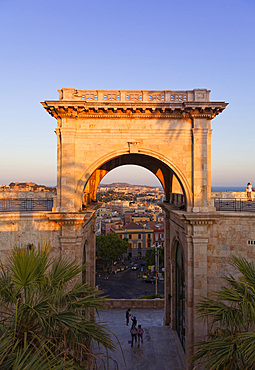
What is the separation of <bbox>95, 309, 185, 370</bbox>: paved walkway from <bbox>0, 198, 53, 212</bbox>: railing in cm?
723

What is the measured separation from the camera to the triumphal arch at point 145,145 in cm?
1380

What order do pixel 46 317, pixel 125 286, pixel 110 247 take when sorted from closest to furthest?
pixel 46 317 → pixel 125 286 → pixel 110 247

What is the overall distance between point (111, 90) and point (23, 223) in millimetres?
8512

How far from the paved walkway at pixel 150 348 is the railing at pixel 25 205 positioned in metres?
7.23

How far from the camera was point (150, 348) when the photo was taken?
17656mm

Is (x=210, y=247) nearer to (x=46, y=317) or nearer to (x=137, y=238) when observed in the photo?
(x=46, y=317)

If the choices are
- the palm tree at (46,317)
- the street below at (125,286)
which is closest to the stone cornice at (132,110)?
the palm tree at (46,317)

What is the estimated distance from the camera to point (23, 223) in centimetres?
1403

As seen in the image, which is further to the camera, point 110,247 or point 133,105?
point 110,247

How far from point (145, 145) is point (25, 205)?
7.80 meters

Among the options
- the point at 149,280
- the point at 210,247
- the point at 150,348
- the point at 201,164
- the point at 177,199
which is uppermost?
the point at 201,164

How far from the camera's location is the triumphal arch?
13.8m

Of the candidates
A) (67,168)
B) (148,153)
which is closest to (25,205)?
(67,168)

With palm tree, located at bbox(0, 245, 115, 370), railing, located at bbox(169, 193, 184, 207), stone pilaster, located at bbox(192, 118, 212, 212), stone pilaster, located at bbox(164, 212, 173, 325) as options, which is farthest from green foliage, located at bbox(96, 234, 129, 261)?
palm tree, located at bbox(0, 245, 115, 370)
